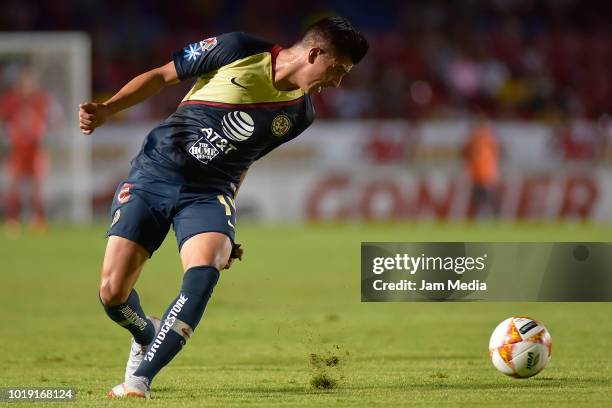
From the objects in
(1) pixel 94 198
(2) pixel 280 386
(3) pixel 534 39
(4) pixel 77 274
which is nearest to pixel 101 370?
(2) pixel 280 386

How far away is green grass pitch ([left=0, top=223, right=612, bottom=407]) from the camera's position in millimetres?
6078

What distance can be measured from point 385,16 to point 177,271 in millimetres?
15829

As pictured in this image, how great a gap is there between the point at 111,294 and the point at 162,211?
53 centimetres

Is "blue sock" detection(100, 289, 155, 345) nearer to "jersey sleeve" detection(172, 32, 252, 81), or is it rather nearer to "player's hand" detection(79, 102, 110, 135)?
"player's hand" detection(79, 102, 110, 135)

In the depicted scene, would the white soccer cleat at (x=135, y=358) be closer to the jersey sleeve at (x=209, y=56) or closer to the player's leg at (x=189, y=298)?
the player's leg at (x=189, y=298)

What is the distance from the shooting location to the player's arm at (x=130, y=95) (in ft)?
19.7

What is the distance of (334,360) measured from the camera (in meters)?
6.64

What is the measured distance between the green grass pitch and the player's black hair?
1.83 m

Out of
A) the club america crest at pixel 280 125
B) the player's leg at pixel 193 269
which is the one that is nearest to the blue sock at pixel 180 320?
the player's leg at pixel 193 269

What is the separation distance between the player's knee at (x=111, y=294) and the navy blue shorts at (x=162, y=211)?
0.87 ft

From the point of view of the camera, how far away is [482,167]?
21.8m

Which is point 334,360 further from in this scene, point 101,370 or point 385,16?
point 385,16

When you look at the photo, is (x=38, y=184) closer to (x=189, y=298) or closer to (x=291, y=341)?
(x=291, y=341)

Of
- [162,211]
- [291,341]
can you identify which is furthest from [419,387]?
[291,341]
